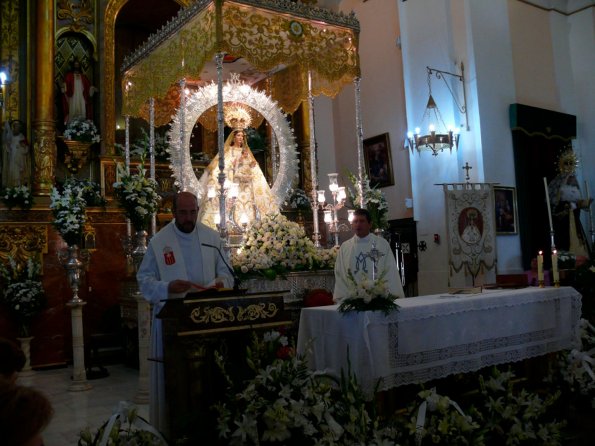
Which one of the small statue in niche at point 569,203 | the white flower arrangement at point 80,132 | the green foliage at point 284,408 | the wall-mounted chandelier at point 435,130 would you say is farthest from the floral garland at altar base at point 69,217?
the small statue in niche at point 569,203

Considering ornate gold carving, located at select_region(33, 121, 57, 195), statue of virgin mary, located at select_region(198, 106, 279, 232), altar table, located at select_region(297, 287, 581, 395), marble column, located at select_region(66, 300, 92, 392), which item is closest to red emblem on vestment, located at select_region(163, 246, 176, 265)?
altar table, located at select_region(297, 287, 581, 395)

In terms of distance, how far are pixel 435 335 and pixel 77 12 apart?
10.1m

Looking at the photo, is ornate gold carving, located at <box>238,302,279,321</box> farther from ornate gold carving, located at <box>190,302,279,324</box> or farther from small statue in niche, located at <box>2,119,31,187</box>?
small statue in niche, located at <box>2,119,31,187</box>

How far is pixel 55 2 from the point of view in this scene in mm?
11273

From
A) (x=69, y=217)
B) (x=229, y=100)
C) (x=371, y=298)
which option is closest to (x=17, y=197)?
(x=69, y=217)

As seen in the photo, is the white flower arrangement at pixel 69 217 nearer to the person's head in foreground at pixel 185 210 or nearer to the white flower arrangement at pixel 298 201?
the person's head in foreground at pixel 185 210

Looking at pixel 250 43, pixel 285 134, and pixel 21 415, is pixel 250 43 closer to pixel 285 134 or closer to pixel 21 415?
pixel 285 134

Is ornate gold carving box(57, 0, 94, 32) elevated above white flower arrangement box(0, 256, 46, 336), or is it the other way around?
ornate gold carving box(57, 0, 94, 32)

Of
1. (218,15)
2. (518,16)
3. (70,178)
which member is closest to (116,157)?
(70,178)

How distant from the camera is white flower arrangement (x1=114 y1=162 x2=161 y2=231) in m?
7.89

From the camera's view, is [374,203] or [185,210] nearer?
[185,210]

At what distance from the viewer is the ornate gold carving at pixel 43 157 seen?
1028 centimetres

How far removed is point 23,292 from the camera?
29.3ft

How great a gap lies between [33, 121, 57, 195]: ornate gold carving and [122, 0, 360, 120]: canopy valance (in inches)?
76.3
